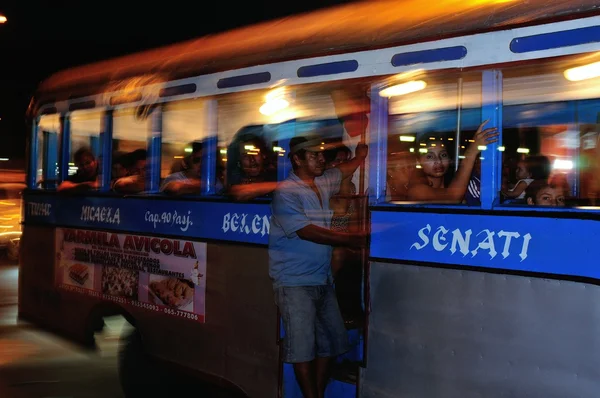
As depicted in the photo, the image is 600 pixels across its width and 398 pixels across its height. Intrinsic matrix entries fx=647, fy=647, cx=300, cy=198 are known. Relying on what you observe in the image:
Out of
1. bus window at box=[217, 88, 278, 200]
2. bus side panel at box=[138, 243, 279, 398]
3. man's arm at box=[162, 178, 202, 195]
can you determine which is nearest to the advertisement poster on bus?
bus side panel at box=[138, 243, 279, 398]

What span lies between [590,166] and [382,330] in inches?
58.2

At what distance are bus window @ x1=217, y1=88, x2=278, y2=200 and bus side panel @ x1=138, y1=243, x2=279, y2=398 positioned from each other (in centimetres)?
45

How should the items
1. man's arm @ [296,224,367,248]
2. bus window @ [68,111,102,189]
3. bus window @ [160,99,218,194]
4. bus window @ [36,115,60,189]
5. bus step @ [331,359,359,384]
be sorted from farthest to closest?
bus window @ [36,115,60,189], bus window @ [68,111,102,189], bus window @ [160,99,218,194], bus step @ [331,359,359,384], man's arm @ [296,224,367,248]

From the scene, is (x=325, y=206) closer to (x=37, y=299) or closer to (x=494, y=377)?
(x=494, y=377)

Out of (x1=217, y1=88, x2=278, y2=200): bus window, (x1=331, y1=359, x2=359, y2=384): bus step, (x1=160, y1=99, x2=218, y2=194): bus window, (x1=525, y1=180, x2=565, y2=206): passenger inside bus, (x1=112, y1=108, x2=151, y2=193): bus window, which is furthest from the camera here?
(x1=112, y1=108, x2=151, y2=193): bus window

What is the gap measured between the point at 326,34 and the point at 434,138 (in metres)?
1.02

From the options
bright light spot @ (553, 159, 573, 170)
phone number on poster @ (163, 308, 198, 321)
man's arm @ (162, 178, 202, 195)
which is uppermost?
bright light spot @ (553, 159, 573, 170)

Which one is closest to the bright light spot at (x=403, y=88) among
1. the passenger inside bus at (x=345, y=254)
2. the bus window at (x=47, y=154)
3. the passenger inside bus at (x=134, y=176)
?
the passenger inside bus at (x=345, y=254)

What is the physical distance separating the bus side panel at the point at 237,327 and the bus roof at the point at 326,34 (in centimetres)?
141

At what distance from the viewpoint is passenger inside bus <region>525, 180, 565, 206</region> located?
3.54m

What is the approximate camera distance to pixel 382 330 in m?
3.85

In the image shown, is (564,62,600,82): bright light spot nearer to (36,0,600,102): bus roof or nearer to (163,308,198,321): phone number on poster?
(36,0,600,102): bus roof

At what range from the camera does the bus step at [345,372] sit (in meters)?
4.18

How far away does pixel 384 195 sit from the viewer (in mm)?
3918
